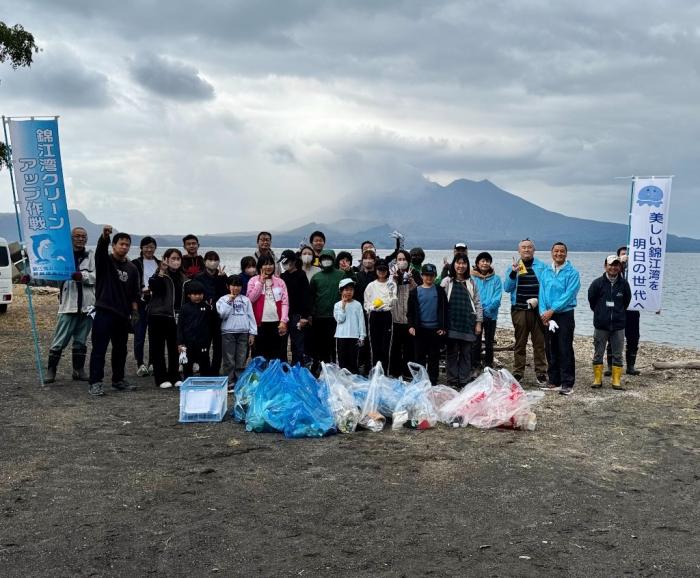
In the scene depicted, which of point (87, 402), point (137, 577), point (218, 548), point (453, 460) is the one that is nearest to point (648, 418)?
point (453, 460)

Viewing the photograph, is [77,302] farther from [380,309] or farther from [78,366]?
[380,309]

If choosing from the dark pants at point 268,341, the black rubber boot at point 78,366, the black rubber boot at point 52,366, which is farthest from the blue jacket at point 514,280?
the black rubber boot at point 52,366

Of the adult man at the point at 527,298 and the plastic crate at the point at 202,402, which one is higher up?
the adult man at the point at 527,298

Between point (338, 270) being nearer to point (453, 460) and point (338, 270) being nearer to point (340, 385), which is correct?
point (340, 385)

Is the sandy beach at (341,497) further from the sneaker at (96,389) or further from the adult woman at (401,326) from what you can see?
the adult woman at (401,326)

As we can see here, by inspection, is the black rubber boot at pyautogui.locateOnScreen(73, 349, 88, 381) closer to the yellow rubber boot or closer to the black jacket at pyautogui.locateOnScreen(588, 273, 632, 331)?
the black jacket at pyautogui.locateOnScreen(588, 273, 632, 331)

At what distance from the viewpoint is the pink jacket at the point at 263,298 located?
317 inches

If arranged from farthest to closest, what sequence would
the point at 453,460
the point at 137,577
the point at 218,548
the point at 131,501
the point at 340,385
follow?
the point at 340,385
the point at 453,460
the point at 131,501
the point at 218,548
the point at 137,577

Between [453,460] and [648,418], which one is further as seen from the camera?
[648,418]

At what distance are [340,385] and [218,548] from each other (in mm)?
2956

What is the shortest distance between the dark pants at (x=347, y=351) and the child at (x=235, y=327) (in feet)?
3.46

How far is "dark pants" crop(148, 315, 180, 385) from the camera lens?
8.01 metres

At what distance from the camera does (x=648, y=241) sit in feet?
32.6

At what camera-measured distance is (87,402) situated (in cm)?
723
